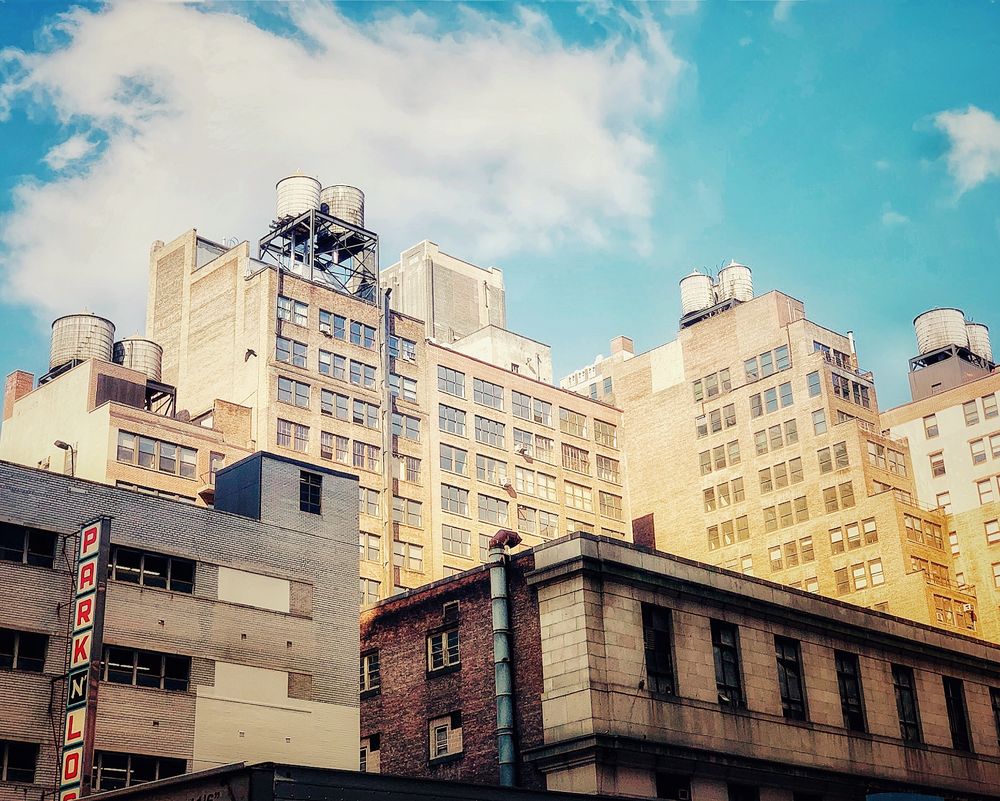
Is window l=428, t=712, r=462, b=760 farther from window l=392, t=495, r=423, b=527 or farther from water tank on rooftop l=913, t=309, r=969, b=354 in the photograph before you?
water tank on rooftop l=913, t=309, r=969, b=354

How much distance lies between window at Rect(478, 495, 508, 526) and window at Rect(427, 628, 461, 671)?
50.5 metres

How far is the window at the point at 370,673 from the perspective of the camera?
5444 cm

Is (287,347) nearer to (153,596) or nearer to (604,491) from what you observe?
(604,491)

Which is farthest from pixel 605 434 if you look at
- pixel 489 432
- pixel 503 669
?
pixel 503 669

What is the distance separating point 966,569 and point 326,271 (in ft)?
179

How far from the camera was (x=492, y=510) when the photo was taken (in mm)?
104000

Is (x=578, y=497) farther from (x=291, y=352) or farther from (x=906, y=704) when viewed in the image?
(x=906, y=704)

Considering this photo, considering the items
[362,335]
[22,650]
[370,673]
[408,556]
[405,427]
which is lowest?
[22,650]

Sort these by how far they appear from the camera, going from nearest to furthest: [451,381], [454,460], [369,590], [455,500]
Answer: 1. [369,590]
2. [455,500]
3. [454,460]
4. [451,381]

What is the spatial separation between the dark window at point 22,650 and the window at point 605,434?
75.3 meters

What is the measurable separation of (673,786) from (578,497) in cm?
6791

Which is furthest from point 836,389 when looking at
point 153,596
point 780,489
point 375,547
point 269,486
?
point 153,596

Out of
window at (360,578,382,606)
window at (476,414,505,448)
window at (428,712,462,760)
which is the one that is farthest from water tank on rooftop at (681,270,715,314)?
window at (428,712,462,760)

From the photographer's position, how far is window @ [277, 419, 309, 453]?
294ft
